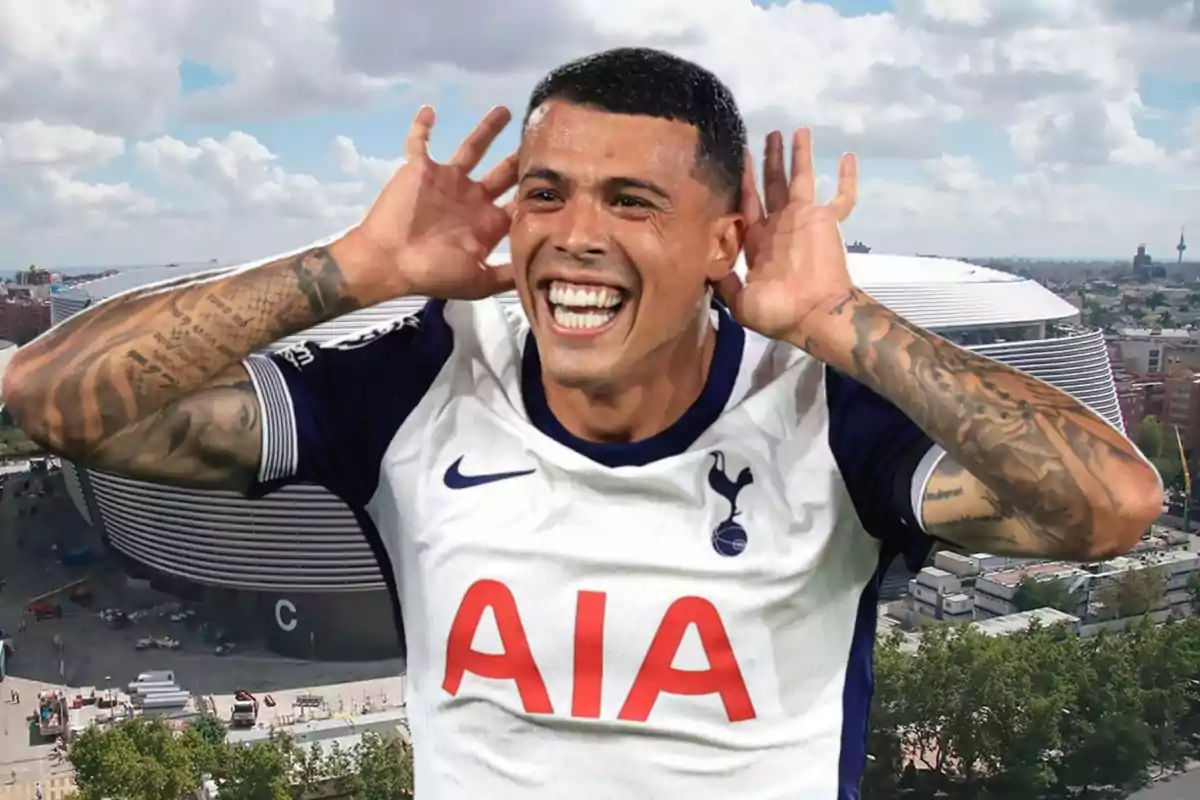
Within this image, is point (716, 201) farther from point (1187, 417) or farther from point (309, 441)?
point (1187, 417)

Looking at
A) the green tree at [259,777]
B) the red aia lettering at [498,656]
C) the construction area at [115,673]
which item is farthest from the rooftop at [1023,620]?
the red aia lettering at [498,656]

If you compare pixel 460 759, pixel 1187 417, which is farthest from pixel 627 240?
pixel 1187 417

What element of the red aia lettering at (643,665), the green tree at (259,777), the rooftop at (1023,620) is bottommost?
the green tree at (259,777)

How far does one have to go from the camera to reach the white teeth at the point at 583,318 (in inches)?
42.5

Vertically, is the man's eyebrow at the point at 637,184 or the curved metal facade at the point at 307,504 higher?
the man's eyebrow at the point at 637,184

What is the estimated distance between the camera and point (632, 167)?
1.06 meters

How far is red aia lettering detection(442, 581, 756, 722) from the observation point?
1085 mm

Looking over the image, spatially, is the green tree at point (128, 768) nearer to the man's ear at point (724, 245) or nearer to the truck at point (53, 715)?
the truck at point (53, 715)

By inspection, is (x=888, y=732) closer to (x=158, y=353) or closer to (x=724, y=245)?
(x=724, y=245)

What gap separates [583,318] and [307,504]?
10873 mm

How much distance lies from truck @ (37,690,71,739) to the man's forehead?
398 inches

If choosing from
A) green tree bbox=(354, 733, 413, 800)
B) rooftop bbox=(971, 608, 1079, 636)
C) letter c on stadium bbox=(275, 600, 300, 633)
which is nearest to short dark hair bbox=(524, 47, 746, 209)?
green tree bbox=(354, 733, 413, 800)

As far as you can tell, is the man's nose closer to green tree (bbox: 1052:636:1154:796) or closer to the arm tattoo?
the arm tattoo

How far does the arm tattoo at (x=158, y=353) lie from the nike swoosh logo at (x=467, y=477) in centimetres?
19
